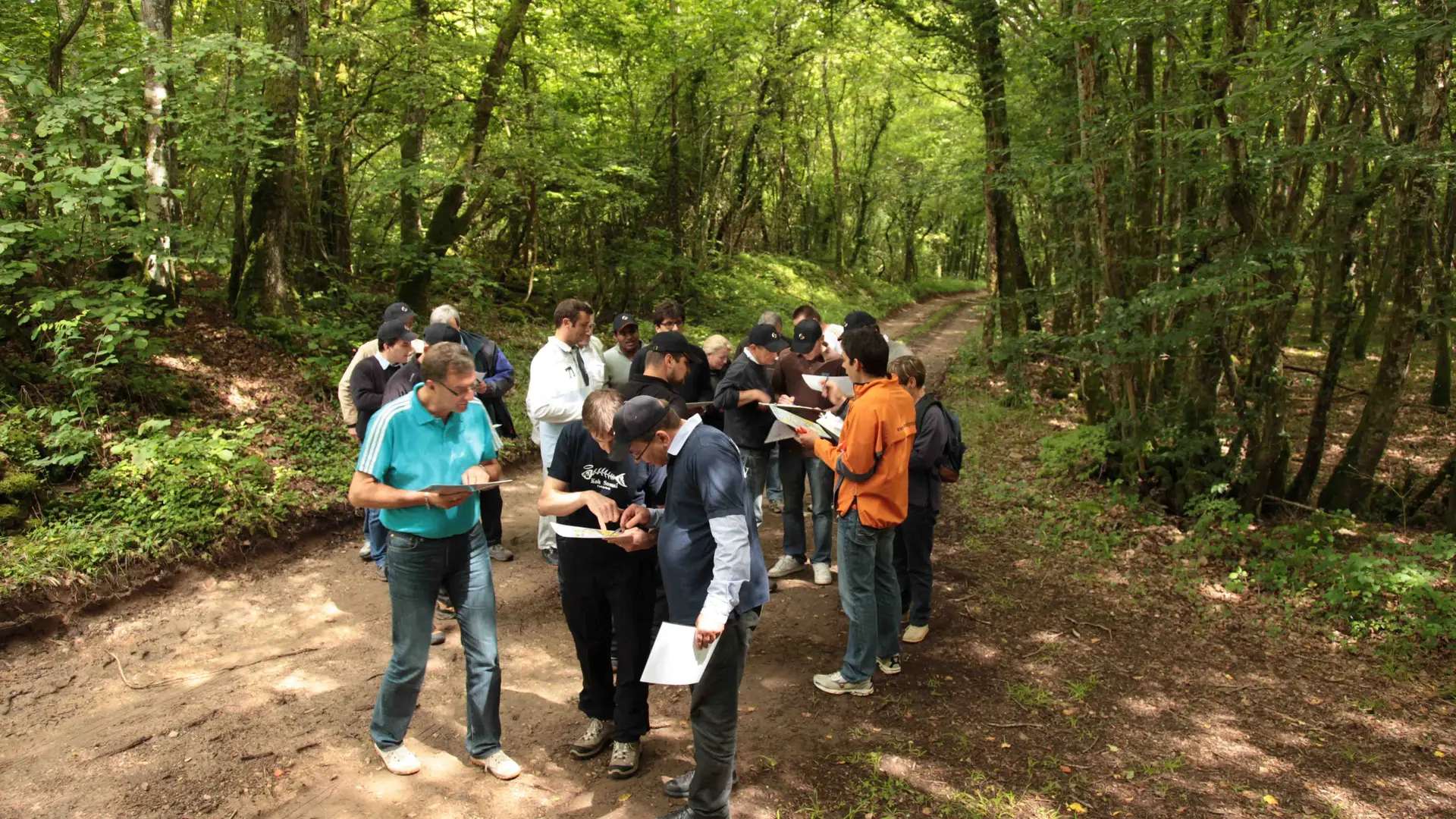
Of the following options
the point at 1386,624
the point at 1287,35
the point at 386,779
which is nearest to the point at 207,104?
the point at 386,779

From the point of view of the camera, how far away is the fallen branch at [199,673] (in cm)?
501

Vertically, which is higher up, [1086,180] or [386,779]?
[1086,180]

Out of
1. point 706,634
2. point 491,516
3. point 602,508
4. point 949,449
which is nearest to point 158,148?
point 491,516

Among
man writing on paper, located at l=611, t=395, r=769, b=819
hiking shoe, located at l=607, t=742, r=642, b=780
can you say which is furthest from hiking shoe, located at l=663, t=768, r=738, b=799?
man writing on paper, located at l=611, t=395, r=769, b=819

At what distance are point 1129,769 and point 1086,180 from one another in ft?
22.4

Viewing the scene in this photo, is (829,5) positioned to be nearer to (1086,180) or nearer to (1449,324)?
(1086,180)

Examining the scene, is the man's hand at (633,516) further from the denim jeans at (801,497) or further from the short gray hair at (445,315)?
the short gray hair at (445,315)

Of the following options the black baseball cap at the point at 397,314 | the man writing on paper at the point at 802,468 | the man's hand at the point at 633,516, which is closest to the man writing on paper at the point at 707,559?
the man's hand at the point at 633,516

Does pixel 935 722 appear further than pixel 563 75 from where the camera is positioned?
No

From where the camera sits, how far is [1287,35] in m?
6.16

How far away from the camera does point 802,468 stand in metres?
6.53

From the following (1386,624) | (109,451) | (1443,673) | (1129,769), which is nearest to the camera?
(1129,769)

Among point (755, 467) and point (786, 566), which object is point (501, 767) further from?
point (786, 566)

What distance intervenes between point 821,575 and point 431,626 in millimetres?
3438
